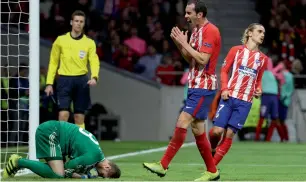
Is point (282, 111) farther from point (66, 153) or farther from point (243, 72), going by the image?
point (66, 153)

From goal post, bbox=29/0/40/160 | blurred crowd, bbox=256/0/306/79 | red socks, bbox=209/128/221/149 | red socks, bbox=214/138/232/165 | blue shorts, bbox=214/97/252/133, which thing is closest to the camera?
red socks, bbox=214/138/232/165

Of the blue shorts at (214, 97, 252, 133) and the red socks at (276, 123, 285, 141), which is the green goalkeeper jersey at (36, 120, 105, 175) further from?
the red socks at (276, 123, 285, 141)

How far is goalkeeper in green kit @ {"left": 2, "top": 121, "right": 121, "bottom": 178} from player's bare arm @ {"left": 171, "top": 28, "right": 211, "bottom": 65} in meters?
1.39

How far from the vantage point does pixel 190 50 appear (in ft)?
37.4

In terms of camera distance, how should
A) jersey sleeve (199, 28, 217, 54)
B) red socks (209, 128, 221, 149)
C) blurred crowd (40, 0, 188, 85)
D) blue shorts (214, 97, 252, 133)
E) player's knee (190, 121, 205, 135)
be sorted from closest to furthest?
jersey sleeve (199, 28, 217, 54) → player's knee (190, 121, 205, 135) → blue shorts (214, 97, 252, 133) → red socks (209, 128, 221, 149) → blurred crowd (40, 0, 188, 85)

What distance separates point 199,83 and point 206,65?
0.68 ft

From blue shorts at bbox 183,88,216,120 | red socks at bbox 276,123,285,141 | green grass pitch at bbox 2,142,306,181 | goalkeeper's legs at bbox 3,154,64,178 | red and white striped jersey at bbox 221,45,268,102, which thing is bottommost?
red socks at bbox 276,123,285,141

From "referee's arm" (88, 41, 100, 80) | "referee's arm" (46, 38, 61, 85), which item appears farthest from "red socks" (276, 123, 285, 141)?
"referee's arm" (46, 38, 61, 85)

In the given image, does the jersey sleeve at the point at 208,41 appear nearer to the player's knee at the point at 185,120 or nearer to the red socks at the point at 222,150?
the player's knee at the point at 185,120

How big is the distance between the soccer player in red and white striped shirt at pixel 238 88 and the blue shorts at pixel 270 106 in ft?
36.1

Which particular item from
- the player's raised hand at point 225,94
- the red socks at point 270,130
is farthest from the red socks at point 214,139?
the red socks at point 270,130

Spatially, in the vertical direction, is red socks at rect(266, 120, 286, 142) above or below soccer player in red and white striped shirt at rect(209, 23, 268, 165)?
below

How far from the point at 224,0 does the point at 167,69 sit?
4107 mm

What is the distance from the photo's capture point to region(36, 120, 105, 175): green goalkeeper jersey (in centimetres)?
1138
